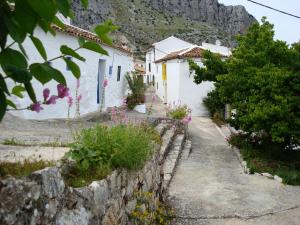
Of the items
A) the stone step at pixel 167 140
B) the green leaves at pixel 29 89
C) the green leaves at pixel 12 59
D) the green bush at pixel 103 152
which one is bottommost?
the stone step at pixel 167 140

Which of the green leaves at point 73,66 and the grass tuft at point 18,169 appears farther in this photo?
the grass tuft at point 18,169

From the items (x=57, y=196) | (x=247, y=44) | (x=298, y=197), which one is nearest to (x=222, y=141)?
(x=247, y=44)

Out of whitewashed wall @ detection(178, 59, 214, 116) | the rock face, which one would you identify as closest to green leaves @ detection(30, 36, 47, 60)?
whitewashed wall @ detection(178, 59, 214, 116)

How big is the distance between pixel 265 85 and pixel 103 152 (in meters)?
9.24

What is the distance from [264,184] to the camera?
1081 centimetres

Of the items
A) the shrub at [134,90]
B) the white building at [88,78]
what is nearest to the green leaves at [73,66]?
the white building at [88,78]

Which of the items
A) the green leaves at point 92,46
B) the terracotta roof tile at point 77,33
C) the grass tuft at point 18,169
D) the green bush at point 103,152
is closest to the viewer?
the green leaves at point 92,46

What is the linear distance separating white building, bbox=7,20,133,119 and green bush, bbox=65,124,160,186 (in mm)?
4952

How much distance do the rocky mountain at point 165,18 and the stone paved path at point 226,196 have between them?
56204mm

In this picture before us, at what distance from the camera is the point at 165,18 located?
3984 inches

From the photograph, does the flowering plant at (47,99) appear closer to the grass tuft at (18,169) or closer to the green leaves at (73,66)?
the green leaves at (73,66)

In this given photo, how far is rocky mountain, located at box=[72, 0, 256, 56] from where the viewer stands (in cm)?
8131

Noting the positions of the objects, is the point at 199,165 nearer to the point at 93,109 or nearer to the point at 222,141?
the point at 222,141

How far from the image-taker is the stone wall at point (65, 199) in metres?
2.38
